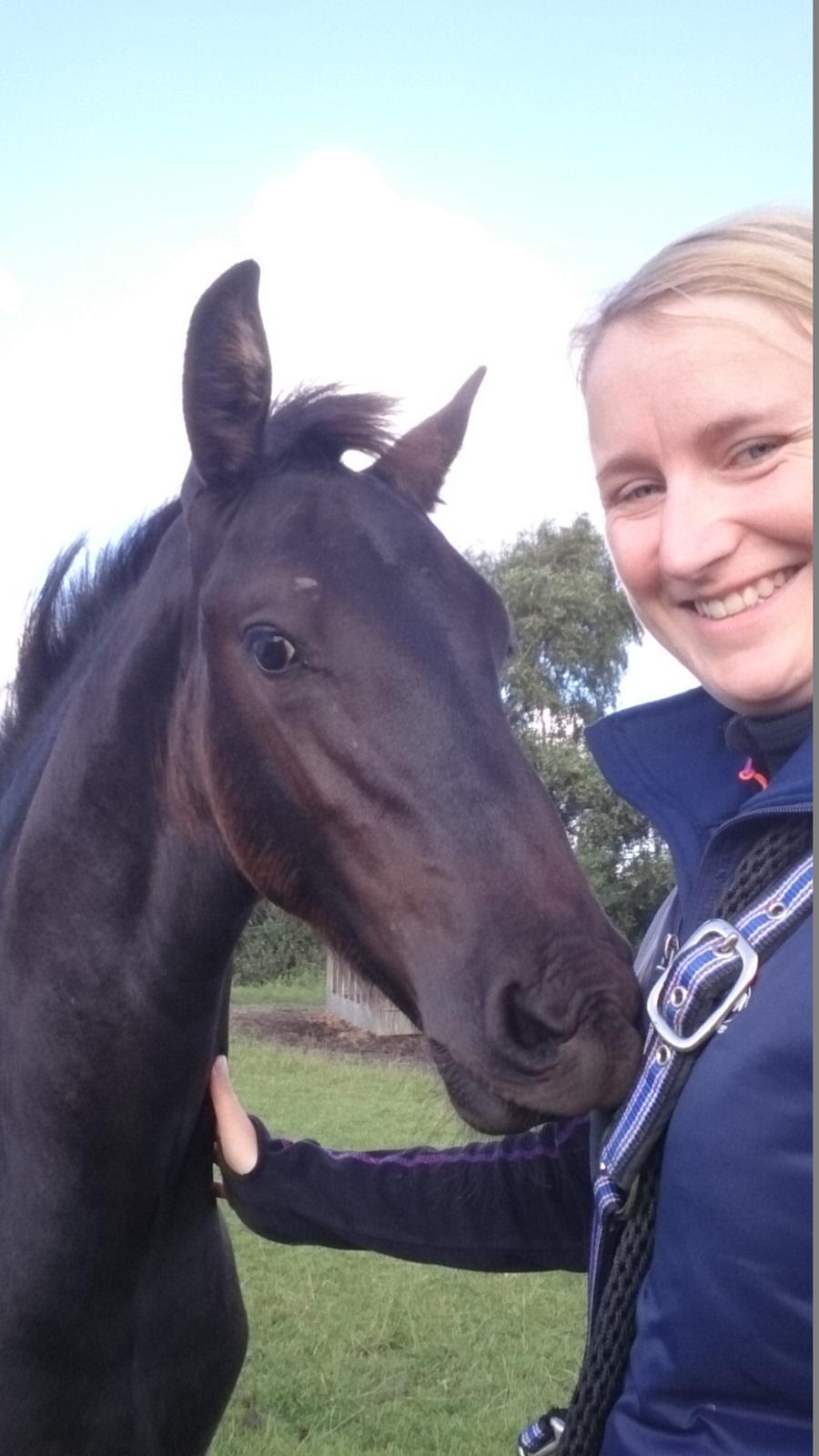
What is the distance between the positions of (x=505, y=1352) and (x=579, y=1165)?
4454 millimetres

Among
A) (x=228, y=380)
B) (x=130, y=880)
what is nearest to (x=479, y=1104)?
(x=130, y=880)

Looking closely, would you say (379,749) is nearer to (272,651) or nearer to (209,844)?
(272,651)

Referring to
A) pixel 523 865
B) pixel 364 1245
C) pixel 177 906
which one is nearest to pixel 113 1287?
pixel 364 1245

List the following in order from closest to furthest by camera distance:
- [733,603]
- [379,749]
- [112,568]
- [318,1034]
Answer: [733,603] → [379,749] → [112,568] → [318,1034]

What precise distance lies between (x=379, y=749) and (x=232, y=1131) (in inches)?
40.1

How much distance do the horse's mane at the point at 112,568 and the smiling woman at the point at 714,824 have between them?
1.04 m

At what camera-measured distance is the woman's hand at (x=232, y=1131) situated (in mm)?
2648

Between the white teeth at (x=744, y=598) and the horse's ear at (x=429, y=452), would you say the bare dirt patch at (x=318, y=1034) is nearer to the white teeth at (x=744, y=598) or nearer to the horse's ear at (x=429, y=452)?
the horse's ear at (x=429, y=452)

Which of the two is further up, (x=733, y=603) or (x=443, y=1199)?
(x=733, y=603)

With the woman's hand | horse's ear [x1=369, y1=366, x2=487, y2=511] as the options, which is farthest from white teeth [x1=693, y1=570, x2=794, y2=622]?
the woman's hand

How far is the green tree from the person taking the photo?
2000cm

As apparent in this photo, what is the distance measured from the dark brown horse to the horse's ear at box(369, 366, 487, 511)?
0.01 m

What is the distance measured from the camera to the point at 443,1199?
234 cm

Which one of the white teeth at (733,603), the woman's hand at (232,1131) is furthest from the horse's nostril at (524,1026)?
the woman's hand at (232,1131)
